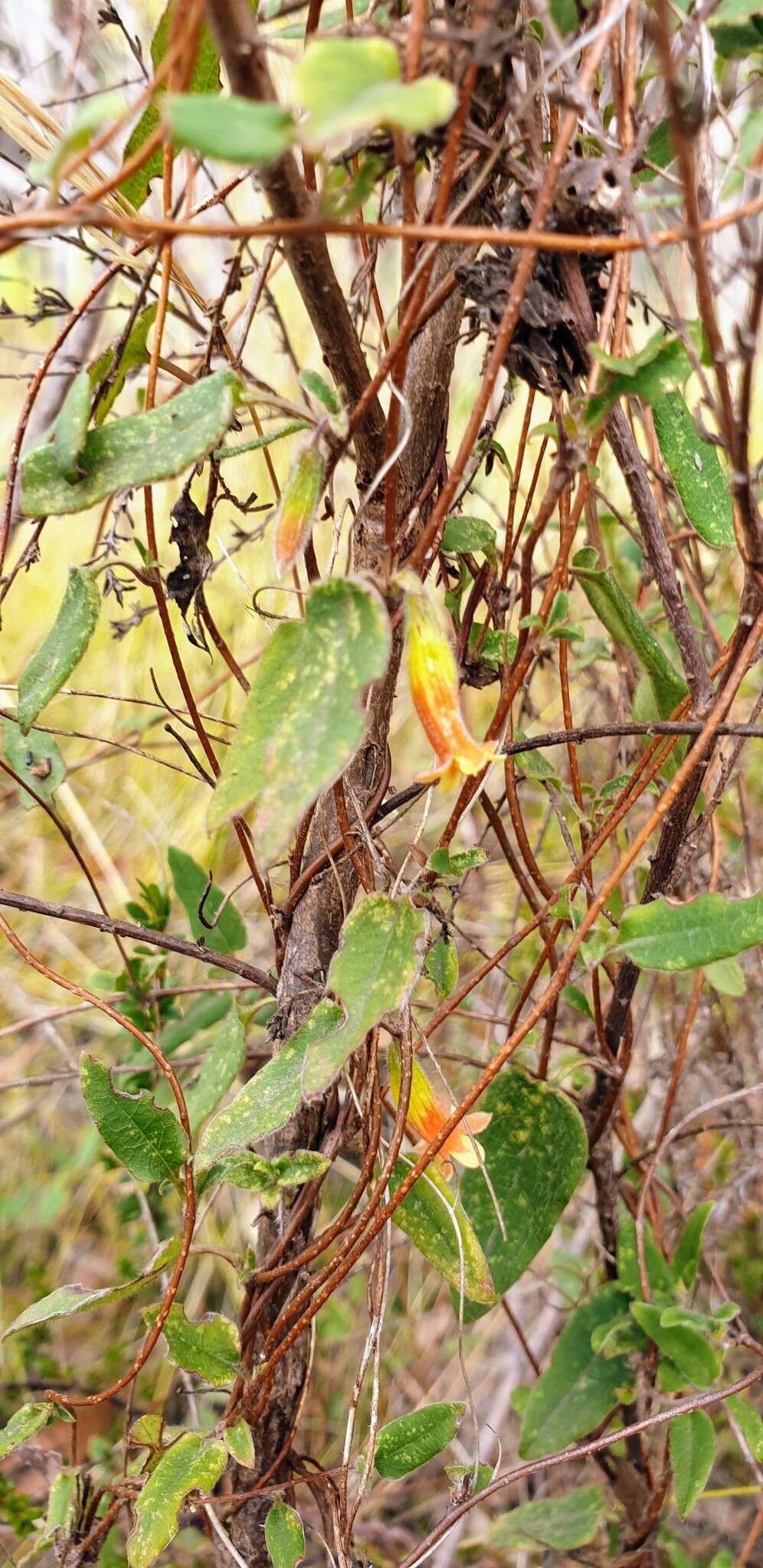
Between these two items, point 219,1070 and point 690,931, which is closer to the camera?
point 690,931

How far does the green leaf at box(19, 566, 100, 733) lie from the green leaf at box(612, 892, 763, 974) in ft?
1.05

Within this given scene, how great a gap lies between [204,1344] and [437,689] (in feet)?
1.42

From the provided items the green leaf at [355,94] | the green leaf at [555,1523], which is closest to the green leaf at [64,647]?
the green leaf at [355,94]

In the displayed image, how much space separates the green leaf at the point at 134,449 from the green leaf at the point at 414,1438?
1.85 feet

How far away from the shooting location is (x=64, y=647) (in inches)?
21.7

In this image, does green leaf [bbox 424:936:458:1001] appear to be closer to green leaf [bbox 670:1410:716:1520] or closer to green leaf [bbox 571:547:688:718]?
green leaf [bbox 571:547:688:718]

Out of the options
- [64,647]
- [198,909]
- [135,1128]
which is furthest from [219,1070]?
[64,647]

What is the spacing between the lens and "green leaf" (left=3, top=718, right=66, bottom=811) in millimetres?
730

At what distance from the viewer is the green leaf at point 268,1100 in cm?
55

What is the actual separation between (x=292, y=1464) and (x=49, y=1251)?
0.92m

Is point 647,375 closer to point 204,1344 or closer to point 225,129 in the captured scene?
point 225,129

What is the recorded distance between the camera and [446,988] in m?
0.69

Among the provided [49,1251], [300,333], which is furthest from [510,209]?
[49,1251]

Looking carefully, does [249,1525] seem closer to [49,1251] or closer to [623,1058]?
[623,1058]
